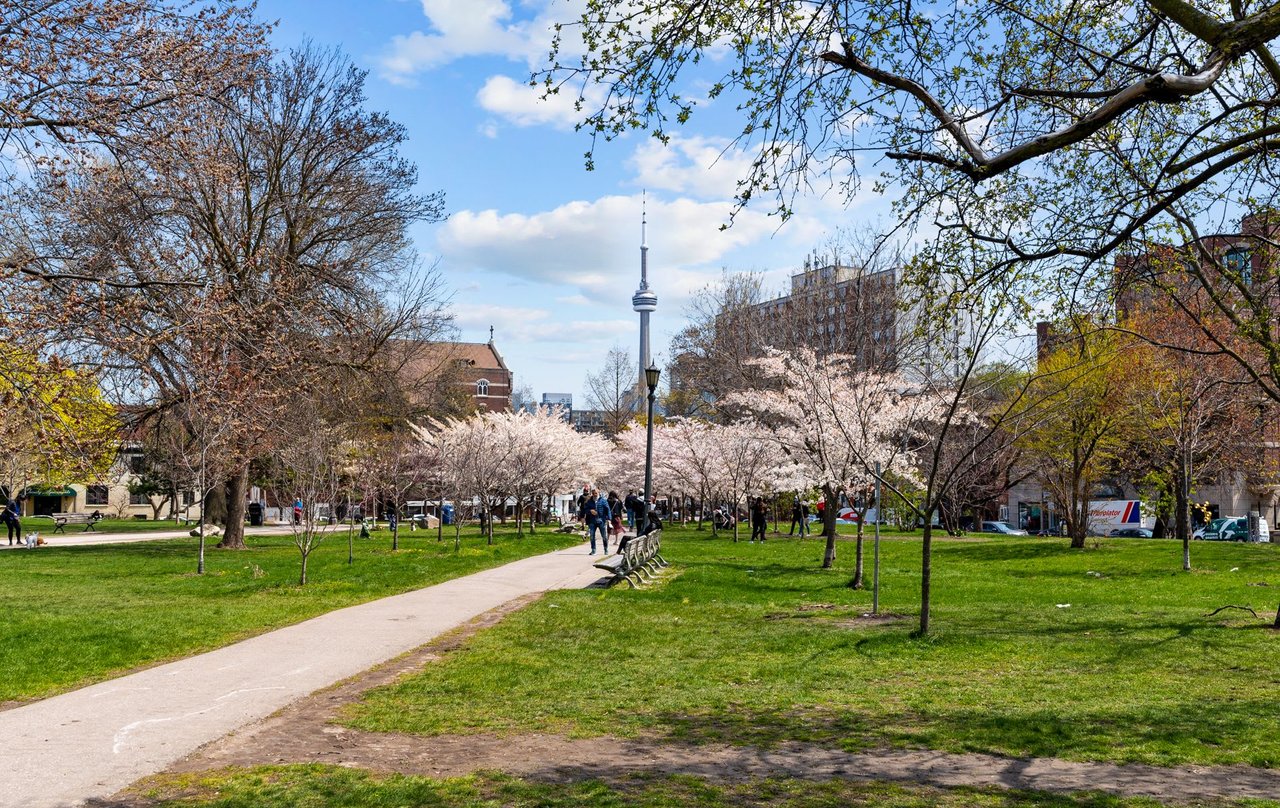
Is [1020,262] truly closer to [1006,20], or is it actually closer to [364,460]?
[1006,20]

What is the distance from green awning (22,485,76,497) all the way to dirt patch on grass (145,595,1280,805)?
67.7 meters

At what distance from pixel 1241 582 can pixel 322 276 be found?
21825 mm

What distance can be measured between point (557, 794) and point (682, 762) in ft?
3.73

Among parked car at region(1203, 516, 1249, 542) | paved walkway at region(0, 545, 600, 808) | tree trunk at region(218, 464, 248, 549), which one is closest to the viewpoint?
paved walkway at region(0, 545, 600, 808)

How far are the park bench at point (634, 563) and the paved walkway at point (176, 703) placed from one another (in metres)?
4.30

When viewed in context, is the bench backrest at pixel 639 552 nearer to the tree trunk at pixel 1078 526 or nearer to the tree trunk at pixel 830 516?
the tree trunk at pixel 830 516

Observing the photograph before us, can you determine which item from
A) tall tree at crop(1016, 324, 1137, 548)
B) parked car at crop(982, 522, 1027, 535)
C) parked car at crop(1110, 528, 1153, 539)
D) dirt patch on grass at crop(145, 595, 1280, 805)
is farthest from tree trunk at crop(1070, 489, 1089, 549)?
parked car at crop(982, 522, 1027, 535)

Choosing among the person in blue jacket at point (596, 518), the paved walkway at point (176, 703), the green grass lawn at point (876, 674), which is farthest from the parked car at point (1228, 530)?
the paved walkway at point (176, 703)

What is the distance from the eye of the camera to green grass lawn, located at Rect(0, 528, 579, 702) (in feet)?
34.7

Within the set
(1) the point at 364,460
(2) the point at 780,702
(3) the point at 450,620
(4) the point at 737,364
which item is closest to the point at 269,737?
(2) the point at 780,702

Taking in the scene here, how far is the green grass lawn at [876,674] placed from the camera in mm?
7535

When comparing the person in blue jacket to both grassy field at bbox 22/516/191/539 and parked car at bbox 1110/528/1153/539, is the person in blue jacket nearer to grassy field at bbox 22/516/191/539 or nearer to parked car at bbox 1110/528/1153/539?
grassy field at bbox 22/516/191/539

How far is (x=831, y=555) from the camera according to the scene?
79.2 ft

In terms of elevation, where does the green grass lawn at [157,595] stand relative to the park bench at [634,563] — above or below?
below
